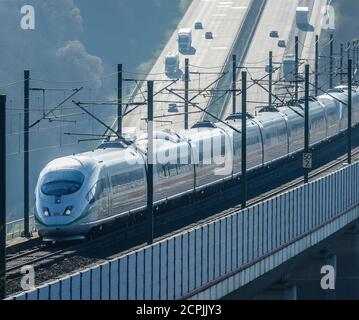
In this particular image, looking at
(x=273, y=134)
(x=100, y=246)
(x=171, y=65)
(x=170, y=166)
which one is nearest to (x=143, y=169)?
(x=170, y=166)

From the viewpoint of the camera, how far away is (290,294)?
5656 centimetres

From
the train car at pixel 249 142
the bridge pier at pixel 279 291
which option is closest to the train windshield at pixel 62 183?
the bridge pier at pixel 279 291

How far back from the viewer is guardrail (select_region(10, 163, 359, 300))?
37094 mm

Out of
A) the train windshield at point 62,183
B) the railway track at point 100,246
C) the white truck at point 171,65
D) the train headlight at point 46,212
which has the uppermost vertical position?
the train windshield at point 62,183

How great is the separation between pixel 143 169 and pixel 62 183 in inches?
276

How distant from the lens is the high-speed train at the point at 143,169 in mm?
53438

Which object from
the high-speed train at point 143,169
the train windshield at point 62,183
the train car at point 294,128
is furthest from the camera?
the train car at point 294,128

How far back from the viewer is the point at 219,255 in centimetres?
4609

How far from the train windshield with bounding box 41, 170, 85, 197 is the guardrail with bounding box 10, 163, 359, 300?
6.58 meters

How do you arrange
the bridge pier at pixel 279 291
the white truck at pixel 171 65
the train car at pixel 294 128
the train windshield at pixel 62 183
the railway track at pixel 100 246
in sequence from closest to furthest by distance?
the railway track at pixel 100 246 < the train windshield at pixel 62 183 < the bridge pier at pixel 279 291 < the train car at pixel 294 128 < the white truck at pixel 171 65

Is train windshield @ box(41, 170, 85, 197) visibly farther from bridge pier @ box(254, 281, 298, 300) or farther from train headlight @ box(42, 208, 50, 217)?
bridge pier @ box(254, 281, 298, 300)

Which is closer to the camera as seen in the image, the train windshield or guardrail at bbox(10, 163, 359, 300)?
guardrail at bbox(10, 163, 359, 300)

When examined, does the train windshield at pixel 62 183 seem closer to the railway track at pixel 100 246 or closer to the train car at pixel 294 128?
the railway track at pixel 100 246

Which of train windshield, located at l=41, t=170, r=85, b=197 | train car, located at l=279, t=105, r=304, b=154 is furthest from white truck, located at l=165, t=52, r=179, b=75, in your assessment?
train windshield, located at l=41, t=170, r=85, b=197
